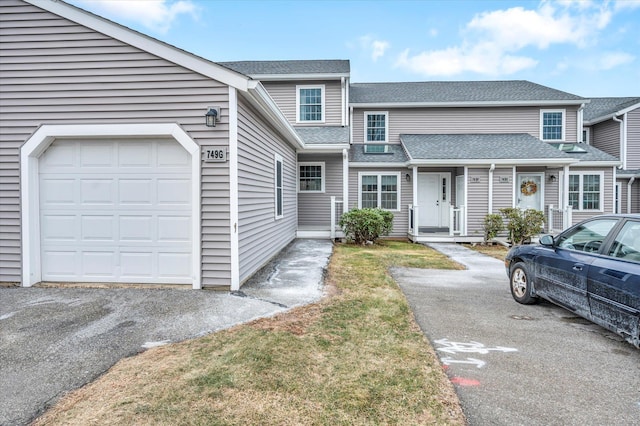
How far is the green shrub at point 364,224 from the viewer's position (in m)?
10.9

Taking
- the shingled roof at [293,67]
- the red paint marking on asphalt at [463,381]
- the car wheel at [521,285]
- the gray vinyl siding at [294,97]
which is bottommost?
the red paint marking on asphalt at [463,381]

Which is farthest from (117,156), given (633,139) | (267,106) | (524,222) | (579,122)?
(633,139)

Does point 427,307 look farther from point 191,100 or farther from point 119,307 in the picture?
point 191,100

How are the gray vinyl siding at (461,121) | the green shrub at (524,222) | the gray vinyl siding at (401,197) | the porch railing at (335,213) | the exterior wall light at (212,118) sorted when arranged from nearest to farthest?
the exterior wall light at (212,118), the green shrub at (524,222), the porch railing at (335,213), the gray vinyl siding at (401,197), the gray vinyl siding at (461,121)

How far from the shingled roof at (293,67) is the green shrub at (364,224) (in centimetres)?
565

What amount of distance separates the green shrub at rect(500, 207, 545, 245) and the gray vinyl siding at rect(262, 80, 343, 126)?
6.82m

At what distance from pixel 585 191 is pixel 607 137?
445 centimetres

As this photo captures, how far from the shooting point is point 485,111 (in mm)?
14531

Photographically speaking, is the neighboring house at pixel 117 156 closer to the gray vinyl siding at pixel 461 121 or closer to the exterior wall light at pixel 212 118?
the exterior wall light at pixel 212 118

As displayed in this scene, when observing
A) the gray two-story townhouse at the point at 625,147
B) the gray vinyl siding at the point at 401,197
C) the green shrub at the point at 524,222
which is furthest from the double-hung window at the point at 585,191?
the gray vinyl siding at the point at 401,197

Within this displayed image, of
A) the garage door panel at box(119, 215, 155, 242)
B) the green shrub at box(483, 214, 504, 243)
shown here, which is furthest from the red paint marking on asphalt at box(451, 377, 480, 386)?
the green shrub at box(483, 214, 504, 243)

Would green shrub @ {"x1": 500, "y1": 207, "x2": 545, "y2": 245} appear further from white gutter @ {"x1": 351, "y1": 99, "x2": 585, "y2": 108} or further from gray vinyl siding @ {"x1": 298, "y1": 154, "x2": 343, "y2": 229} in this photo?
gray vinyl siding @ {"x1": 298, "y1": 154, "x2": 343, "y2": 229}

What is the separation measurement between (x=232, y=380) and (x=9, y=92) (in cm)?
593

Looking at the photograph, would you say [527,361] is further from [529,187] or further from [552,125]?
[552,125]
